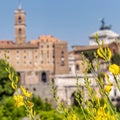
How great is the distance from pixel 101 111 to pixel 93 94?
0.36 feet

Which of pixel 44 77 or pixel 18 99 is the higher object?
pixel 44 77

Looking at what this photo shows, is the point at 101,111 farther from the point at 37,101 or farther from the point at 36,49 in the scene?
the point at 36,49

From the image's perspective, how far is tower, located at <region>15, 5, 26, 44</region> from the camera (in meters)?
72.1

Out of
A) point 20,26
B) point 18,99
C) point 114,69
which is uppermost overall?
point 20,26

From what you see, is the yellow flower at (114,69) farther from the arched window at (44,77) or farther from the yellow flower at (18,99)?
the arched window at (44,77)

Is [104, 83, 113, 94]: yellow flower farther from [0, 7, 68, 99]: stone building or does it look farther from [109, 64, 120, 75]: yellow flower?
[0, 7, 68, 99]: stone building

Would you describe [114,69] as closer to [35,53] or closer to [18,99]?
[18,99]

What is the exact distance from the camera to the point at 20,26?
2862 inches

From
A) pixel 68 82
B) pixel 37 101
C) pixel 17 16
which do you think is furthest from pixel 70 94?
pixel 37 101

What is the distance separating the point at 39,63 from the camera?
70.5 meters

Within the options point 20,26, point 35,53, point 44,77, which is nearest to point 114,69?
point 44,77

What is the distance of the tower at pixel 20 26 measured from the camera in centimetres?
7212

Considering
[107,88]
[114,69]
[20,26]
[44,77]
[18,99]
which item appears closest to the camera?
[114,69]

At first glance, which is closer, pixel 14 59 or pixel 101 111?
pixel 101 111
